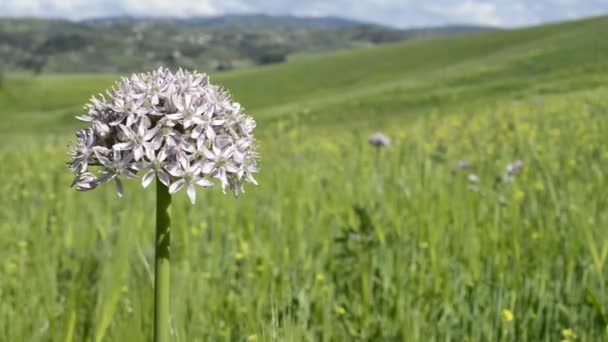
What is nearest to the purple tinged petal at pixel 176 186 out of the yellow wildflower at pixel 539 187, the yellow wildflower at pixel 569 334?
the yellow wildflower at pixel 569 334

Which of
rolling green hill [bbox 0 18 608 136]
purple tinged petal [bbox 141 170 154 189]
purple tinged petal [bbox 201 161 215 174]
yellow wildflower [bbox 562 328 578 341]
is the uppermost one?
rolling green hill [bbox 0 18 608 136]

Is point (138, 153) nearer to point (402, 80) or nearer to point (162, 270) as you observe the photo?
point (162, 270)

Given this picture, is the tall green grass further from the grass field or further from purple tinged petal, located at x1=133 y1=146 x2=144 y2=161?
purple tinged petal, located at x1=133 y1=146 x2=144 y2=161

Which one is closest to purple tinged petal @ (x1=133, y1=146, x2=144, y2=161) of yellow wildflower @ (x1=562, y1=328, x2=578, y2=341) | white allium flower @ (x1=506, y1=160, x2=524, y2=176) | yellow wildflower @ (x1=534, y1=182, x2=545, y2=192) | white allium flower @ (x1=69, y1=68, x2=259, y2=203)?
white allium flower @ (x1=69, y1=68, x2=259, y2=203)

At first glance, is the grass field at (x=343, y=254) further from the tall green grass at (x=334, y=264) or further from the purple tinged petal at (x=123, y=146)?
the purple tinged petal at (x=123, y=146)

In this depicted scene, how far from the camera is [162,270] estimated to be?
1290 mm

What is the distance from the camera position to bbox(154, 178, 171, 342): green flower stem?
1246 millimetres

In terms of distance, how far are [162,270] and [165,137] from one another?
300 millimetres

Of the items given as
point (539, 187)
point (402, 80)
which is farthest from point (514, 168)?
point (402, 80)

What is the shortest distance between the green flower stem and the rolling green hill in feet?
19.1

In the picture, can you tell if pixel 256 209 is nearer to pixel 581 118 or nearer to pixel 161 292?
pixel 161 292

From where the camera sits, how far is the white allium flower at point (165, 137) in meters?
1.36

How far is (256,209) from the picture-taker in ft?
15.8

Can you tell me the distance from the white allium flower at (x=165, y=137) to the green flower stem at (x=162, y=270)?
4 cm
